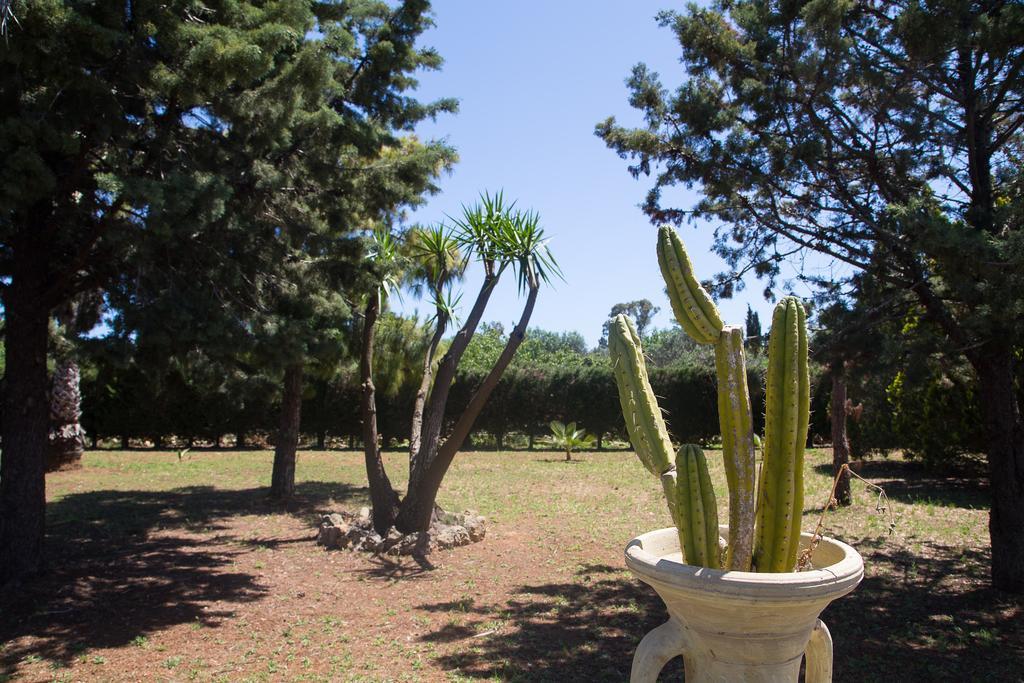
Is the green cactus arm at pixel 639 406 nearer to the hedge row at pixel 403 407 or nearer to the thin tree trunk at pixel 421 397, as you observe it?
the thin tree trunk at pixel 421 397

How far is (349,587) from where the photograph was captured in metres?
6.49

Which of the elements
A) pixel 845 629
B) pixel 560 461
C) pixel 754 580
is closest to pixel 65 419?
pixel 560 461

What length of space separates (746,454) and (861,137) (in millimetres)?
4858

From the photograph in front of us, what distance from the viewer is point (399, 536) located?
773cm

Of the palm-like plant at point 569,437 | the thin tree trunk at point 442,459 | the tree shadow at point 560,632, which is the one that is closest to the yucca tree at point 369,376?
the thin tree trunk at point 442,459

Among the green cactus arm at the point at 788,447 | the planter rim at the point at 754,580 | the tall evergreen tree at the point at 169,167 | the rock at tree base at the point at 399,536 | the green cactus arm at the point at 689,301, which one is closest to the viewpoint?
the planter rim at the point at 754,580

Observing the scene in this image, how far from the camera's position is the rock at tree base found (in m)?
7.60

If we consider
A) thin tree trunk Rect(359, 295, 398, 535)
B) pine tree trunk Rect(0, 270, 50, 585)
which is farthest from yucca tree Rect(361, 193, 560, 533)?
pine tree trunk Rect(0, 270, 50, 585)

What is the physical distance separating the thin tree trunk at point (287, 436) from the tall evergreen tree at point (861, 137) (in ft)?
20.1

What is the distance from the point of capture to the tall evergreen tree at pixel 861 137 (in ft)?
17.2

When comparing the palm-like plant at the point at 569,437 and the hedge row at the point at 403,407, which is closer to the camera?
the hedge row at the point at 403,407

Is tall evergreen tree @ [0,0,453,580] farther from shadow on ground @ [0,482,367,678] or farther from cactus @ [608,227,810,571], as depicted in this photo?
cactus @ [608,227,810,571]

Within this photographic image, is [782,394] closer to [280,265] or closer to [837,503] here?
[280,265]

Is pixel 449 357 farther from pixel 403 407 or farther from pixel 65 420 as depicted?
pixel 403 407
